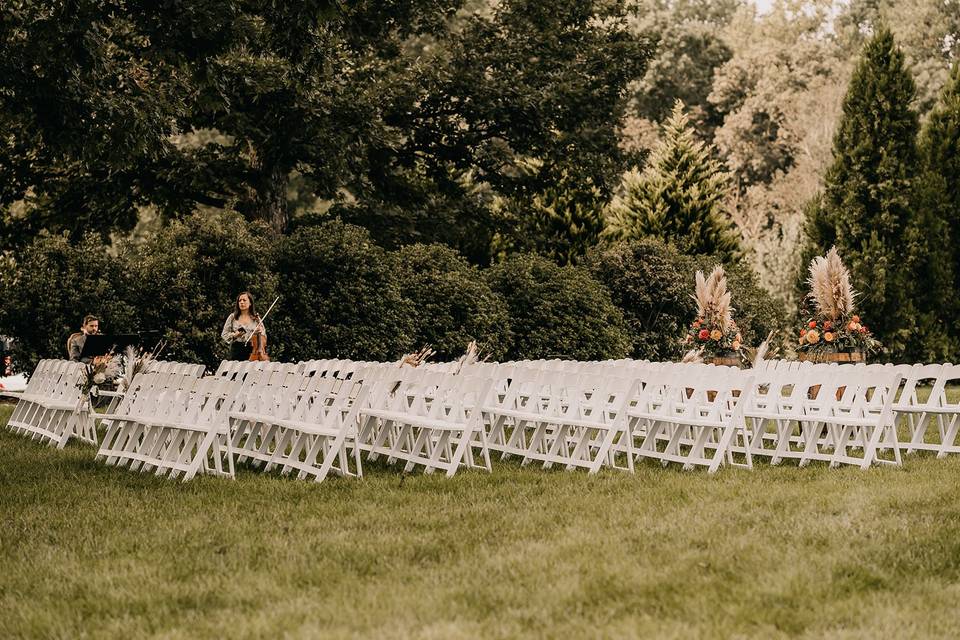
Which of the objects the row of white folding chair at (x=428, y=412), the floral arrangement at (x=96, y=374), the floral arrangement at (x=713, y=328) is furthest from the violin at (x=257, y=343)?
the floral arrangement at (x=713, y=328)

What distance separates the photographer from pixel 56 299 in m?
18.2

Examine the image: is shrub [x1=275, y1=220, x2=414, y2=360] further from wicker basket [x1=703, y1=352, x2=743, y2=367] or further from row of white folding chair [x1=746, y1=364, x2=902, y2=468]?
row of white folding chair [x1=746, y1=364, x2=902, y2=468]

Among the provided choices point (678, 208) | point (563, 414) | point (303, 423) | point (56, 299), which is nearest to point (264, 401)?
point (303, 423)

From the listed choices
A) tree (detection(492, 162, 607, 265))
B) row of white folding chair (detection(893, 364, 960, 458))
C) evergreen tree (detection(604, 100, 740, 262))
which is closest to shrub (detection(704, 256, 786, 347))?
evergreen tree (detection(604, 100, 740, 262))

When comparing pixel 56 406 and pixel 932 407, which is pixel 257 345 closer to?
pixel 56 406

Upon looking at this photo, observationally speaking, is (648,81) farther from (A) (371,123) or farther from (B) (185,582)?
(B) (185,582)

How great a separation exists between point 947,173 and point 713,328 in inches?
400

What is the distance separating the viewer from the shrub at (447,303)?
67.6ft

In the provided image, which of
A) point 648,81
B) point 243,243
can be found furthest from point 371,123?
point 648,81

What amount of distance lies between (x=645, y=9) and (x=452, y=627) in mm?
45410

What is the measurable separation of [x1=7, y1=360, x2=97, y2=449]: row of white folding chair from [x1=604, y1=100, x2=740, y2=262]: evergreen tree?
51.4 ft

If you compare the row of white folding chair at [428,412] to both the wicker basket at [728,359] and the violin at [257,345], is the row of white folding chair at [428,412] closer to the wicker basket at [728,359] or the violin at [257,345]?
the violin at [257,345]

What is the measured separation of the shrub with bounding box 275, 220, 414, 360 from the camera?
63.8 ft

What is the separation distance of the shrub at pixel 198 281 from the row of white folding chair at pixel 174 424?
627 cm
